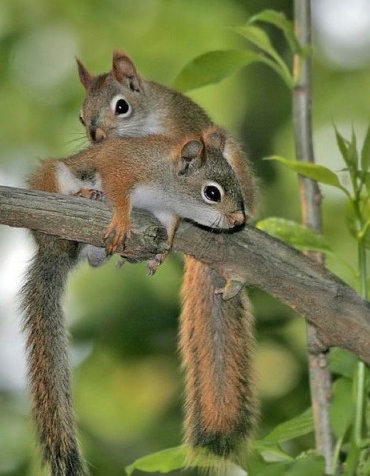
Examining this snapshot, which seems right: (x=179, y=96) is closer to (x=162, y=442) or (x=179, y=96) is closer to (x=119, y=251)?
(x=119, y=251)

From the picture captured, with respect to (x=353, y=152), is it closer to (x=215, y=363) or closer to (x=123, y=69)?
(x=215, y=363)

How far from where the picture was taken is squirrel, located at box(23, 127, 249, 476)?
2.75 m

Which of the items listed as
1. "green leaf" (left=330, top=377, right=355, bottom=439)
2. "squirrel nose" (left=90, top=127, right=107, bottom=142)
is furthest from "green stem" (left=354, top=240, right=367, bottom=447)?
"squirrel nose" (left=90, top=127, right=107, bottom=142)

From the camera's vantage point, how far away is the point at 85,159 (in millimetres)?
2912

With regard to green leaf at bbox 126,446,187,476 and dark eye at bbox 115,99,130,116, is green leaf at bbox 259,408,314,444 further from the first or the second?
dark eye at bbox 115,99,130,116

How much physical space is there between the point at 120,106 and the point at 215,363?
998 millimetres

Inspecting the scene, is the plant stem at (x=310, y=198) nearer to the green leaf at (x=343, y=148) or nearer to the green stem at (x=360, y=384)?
the green stem at (x=360, y=384)

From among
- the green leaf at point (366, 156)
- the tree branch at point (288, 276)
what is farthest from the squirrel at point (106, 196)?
the green leaf at point (366, 156)

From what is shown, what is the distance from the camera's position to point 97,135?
325 cm

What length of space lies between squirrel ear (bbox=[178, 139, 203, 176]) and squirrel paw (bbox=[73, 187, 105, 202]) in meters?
0.23

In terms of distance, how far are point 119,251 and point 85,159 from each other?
43 centimetres

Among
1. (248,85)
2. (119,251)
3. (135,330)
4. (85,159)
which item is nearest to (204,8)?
(248,85)

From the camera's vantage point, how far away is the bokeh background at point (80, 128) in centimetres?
500

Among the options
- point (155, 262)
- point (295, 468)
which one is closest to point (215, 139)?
point (155, 262)
